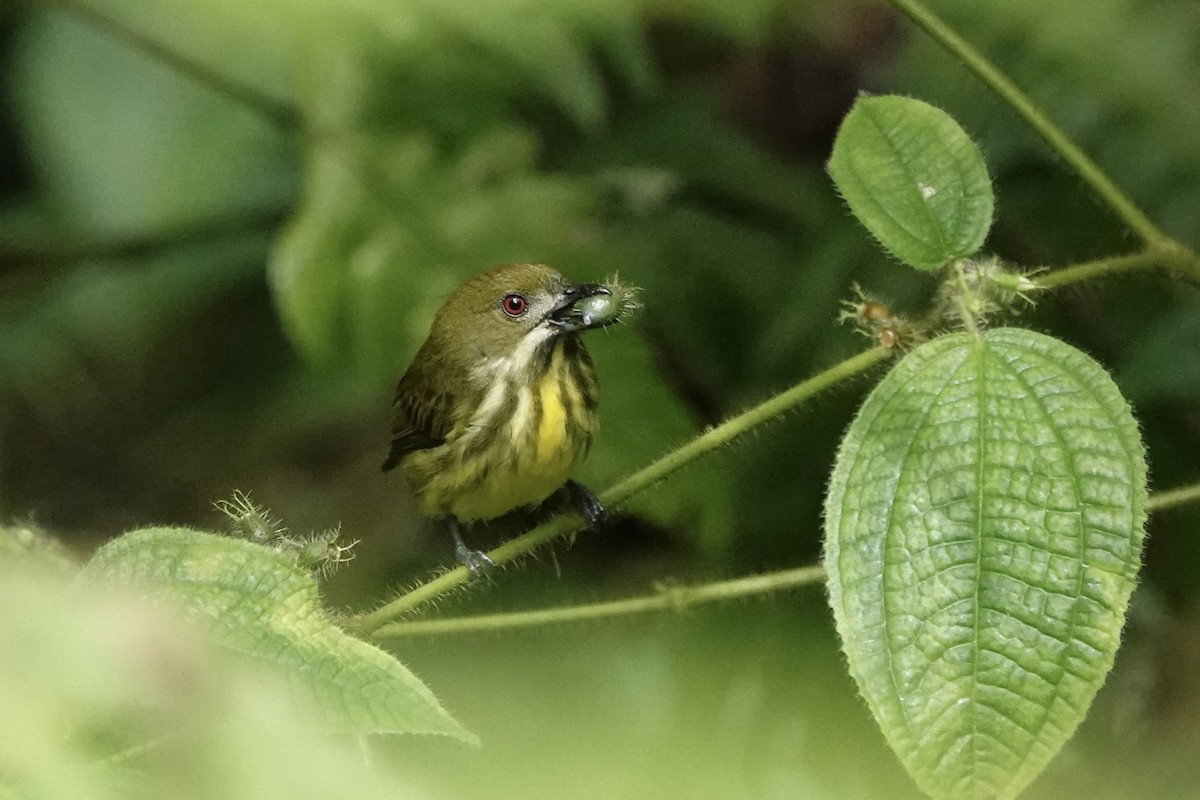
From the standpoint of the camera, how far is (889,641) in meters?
1.11

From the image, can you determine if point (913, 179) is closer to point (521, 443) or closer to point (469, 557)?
point (521, 443)

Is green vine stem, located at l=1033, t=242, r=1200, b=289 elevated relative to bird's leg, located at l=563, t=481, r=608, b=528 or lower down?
lower down

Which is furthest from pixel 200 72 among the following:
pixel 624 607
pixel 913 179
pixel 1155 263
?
pixel 1155 263

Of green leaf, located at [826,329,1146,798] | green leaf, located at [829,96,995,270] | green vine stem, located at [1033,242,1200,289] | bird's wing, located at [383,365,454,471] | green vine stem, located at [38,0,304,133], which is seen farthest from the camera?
green vine stem, located at [38,0,304,133]

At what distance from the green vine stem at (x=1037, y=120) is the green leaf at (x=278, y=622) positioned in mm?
1034

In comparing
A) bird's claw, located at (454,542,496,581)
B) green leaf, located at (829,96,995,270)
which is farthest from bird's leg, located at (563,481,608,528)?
green leaf, located at (829,96,995,270)

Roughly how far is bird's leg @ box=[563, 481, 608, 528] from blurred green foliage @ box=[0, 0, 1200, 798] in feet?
0.11

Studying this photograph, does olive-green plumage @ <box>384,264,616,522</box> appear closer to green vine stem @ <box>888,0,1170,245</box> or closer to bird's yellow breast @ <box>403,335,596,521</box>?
bird's yellow breast @ <box>403,335,596,521</box>

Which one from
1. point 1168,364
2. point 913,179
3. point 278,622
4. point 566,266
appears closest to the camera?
point 278,622

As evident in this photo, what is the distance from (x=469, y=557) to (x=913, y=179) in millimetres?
1064

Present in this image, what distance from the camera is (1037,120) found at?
1.52m

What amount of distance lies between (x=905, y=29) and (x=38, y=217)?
1946 mm

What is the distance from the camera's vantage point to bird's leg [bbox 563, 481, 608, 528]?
6.32 ft

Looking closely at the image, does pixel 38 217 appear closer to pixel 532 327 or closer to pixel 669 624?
pixel 532 327
